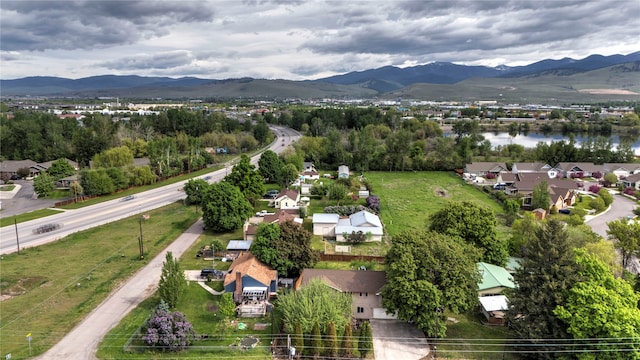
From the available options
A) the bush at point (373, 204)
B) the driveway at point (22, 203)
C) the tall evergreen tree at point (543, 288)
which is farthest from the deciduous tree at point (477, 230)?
the driveway at point (22, 203)

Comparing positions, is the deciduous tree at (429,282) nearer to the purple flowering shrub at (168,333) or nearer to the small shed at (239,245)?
the purple flowering shrub at (168,333)

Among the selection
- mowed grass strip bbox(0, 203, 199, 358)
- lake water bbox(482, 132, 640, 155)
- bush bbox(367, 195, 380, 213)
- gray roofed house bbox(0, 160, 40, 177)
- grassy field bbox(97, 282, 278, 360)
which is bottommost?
grassy field bbox(97, 282, 278, 360)

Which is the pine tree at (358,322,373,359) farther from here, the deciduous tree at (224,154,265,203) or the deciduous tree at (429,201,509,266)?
the deciduous tree at (224,154,265,203)

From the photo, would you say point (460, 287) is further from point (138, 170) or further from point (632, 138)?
point (632, 138)

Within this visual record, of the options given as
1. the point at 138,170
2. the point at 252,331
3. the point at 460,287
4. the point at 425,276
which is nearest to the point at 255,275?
the point at 252,331

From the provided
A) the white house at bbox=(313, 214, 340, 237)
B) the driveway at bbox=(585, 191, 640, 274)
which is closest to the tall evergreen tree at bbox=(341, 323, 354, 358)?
the white house at bbox=(313, 214, 340, 237)

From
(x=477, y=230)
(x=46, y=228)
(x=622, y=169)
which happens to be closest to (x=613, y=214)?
(x=622, y=169)

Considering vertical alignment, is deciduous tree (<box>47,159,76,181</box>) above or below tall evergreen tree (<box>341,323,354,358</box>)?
above
